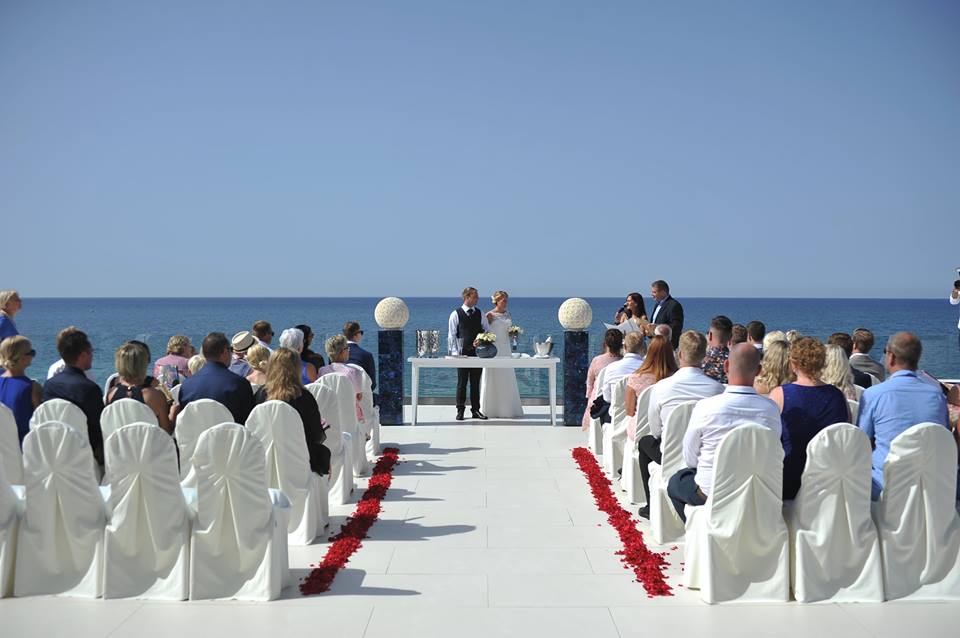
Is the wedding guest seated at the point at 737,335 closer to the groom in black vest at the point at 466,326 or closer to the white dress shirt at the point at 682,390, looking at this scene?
the white dress shirt at the point at 682,390

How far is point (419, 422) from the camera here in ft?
40.2

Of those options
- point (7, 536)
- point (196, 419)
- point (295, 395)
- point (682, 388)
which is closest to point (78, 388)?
point (196, 419)

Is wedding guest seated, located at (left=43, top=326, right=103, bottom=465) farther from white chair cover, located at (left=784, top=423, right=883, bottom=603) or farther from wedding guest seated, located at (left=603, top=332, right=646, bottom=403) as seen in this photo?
wedding guest seated, located at (left=603, top=332, right=646, bottom=403)

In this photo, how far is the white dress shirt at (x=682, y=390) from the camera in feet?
20.7

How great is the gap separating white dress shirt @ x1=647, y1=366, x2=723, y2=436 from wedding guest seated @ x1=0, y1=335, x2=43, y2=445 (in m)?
4.47

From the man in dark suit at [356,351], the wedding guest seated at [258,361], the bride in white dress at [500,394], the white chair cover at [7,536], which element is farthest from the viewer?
the bride in white dress at [500,394]

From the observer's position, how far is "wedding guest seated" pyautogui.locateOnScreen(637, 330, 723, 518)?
6309 millimetres

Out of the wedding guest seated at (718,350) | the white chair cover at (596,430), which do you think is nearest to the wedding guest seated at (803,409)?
the wedding guest seated at (718,350)

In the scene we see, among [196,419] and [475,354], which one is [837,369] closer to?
[196,419]

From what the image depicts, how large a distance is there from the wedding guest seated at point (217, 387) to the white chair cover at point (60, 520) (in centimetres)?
141

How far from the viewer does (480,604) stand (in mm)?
4801

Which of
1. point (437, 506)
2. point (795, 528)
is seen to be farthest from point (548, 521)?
point (795, 528)

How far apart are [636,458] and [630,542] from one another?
130 cm

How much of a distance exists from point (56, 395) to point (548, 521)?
3682mm
